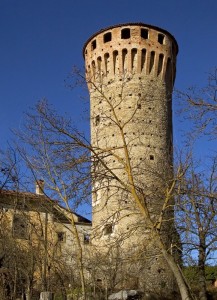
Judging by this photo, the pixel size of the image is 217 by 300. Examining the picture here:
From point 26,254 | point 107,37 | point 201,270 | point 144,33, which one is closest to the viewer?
point 201,270

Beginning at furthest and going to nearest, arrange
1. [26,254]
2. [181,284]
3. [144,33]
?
1. [144,33]
2. [26,254]
3. [181,284]

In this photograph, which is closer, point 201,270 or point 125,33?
point 201,270

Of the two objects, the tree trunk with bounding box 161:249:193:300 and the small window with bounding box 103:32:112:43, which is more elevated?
the small window with bounding box 103:32:112:43

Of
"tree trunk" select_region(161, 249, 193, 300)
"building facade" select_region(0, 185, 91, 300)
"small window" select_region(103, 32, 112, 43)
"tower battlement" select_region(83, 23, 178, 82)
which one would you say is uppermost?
"small window" select_region(103, 32, 112, 43)

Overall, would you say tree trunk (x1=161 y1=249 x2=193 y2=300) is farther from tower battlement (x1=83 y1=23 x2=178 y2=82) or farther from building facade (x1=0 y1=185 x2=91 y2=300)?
tower battlement (x1=83 y1=23 x2=178 y2=82)

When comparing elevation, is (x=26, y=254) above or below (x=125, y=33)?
below

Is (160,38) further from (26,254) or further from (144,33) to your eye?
(26,254)

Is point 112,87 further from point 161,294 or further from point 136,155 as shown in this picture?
point 161,294

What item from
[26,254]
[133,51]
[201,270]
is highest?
[133,51]

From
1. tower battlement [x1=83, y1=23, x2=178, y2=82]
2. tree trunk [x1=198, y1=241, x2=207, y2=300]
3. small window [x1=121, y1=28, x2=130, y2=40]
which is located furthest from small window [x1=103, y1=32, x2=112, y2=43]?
tree trunk [x1=198, y1=241, x2=207, y2=300]

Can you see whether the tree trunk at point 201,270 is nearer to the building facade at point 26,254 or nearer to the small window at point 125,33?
the building facade at point 26,254

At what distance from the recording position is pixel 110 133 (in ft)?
65.3

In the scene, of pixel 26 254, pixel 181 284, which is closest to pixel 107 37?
pixel 26 254

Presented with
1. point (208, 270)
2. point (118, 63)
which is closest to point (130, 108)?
point (118, 63)
